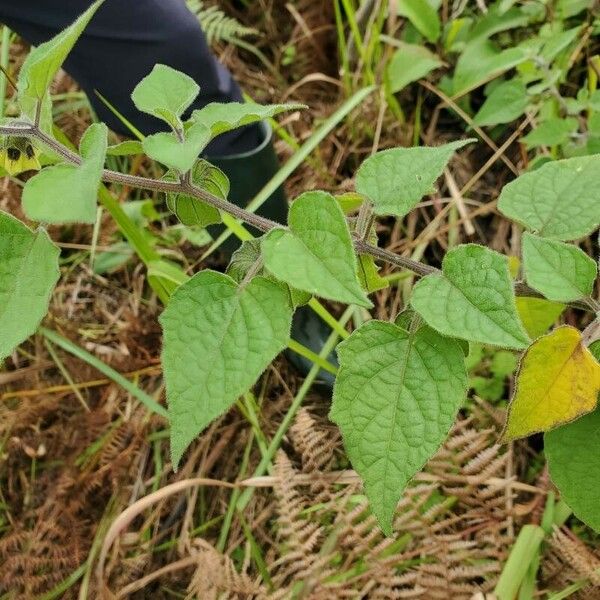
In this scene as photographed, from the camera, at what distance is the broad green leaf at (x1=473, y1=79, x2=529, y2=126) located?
5.35ft

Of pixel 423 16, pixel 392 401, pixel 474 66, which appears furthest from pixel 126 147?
pixel 423 16

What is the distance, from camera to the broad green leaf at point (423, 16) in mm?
1954

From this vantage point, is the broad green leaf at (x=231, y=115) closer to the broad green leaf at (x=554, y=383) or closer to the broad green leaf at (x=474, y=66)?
the broad green leaf at (x=554, y=383)

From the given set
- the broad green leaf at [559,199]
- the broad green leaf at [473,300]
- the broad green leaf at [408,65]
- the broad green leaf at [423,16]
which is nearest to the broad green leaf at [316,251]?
the broad green leaf at [473,300]

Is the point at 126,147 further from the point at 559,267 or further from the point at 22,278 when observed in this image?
the point at 559,267

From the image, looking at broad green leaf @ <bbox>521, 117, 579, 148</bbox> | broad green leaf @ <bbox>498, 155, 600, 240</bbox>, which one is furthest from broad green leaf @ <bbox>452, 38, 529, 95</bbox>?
broad green leaf @ <bbox>498, 155, 600, 240</bbox>

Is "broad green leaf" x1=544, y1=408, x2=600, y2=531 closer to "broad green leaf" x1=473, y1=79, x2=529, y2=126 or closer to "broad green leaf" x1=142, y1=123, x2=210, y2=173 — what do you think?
"broad green leaf" x1=142, y1=123, x2=210, y2=173

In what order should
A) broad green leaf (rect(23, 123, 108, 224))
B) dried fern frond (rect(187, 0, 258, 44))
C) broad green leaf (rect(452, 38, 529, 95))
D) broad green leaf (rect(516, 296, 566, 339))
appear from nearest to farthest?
1. broad green leaf (rect(23, 123, 108, 224))
2. broad green leaf (rect(516, 296, 566, 339))
3. broad green leaf (rect(452, 38, 529, 95))
4. dried fern frond (rect(187, 0, 258, 44))

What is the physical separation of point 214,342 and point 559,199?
51cm

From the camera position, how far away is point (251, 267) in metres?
0.82

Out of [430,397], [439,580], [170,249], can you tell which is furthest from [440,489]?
[170,249]

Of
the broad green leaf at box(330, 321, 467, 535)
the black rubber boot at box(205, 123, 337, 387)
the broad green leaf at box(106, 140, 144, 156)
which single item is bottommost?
the black rubber boot at box(205, 123, 337, 387)

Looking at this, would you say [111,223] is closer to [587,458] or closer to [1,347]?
[1,347]

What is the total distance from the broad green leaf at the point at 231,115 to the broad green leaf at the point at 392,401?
27 cm
